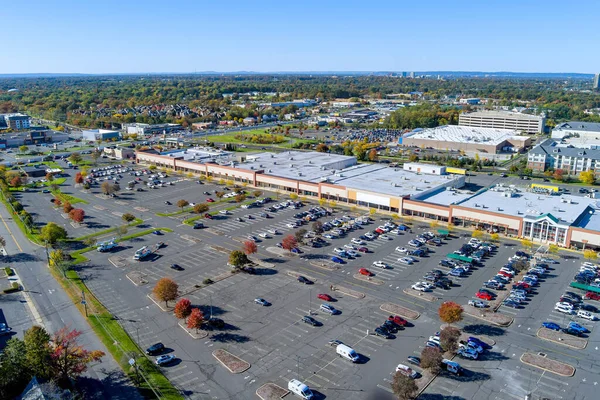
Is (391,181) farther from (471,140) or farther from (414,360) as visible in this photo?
(471,140)

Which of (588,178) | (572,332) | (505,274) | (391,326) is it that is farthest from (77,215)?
(588,178)

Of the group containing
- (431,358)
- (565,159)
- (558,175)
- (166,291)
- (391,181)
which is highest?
(565,159)

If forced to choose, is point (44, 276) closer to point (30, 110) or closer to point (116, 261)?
point (116, 261)

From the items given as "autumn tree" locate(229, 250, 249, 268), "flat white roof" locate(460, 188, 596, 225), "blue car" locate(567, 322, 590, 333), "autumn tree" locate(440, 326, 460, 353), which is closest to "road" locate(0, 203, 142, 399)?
"autumn tree" locate(229, 250, 249, 268)

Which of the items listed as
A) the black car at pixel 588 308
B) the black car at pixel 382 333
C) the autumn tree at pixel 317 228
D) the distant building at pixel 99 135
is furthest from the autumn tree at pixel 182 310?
the distant building at pixel 99 135

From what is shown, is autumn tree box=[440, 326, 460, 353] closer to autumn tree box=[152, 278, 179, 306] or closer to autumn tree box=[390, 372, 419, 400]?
autumn tree box=[390, 372, 419, 400]

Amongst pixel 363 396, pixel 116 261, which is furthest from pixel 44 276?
pixel 363 396
